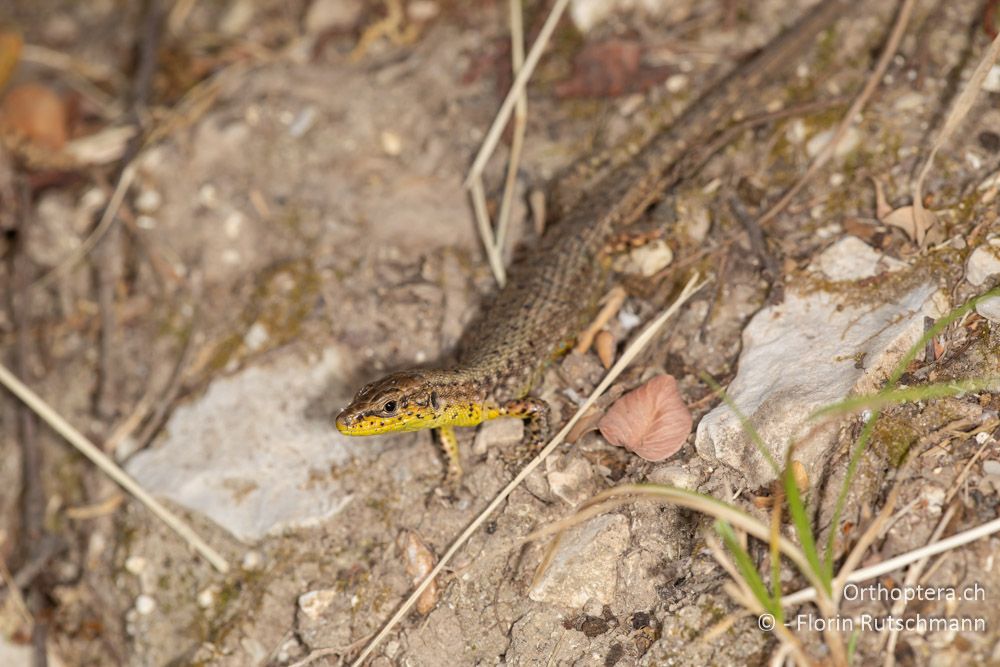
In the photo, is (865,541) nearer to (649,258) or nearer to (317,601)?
(649,258)

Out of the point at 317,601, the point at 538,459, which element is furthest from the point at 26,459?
A: the point at 538,459

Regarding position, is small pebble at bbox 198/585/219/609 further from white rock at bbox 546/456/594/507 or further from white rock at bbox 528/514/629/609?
white rock at bbox 546/456/594/507

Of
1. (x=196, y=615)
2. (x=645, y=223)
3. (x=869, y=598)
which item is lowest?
(x=196, y=615)

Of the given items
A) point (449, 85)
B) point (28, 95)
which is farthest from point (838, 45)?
point (28, 95)

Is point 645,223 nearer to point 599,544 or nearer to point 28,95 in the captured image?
point 599,544

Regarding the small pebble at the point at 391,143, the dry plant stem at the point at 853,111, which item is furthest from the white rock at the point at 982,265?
the small pebble at the point at 391,143

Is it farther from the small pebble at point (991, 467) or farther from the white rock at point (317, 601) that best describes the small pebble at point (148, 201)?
the small pebble at point (991, 467)
